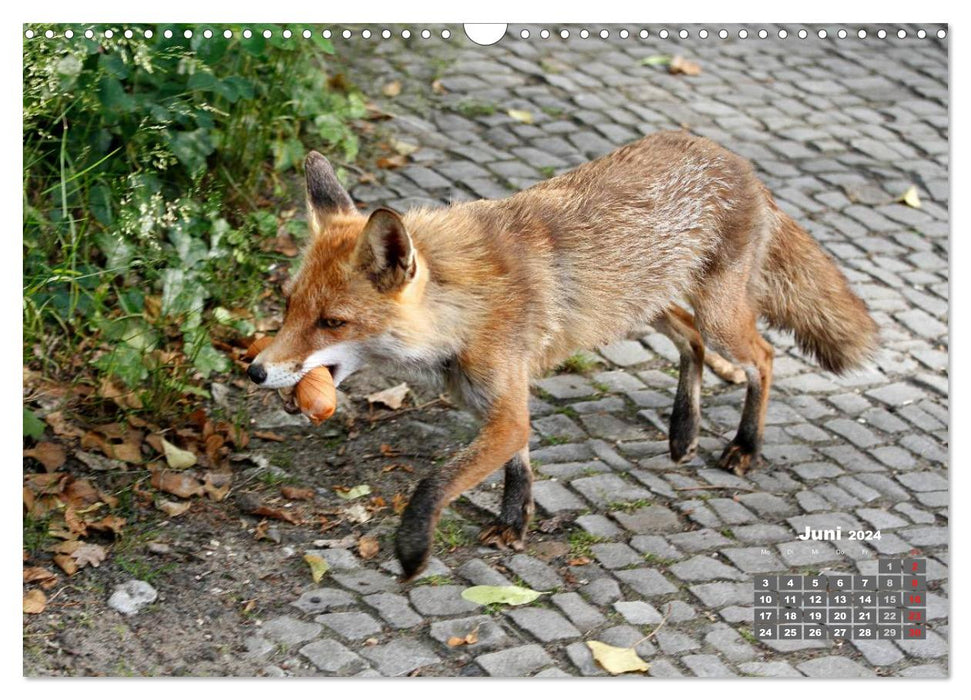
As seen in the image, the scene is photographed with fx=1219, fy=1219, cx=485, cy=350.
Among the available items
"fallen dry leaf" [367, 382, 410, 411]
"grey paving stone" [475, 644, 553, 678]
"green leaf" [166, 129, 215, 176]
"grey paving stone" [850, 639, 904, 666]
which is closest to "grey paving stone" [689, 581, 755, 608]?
"grey paving stone" [850, 639, 904, 666]

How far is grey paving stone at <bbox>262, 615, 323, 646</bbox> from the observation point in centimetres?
441

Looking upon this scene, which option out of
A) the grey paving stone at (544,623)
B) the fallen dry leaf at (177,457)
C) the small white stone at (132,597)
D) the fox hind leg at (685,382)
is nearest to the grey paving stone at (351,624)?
the grey paving stone at (544,623)

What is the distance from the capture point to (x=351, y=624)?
4504 millimetres

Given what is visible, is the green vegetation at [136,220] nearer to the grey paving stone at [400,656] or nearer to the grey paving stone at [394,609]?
the grey paving stone at [394,609]

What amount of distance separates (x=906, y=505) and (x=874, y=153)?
2.97m

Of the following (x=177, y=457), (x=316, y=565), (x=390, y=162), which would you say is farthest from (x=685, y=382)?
(x=177, y=457)

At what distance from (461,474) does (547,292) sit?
2.83 feet

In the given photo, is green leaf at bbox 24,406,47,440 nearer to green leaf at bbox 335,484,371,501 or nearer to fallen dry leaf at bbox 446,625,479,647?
green leaf at bbox 335,484,371,501

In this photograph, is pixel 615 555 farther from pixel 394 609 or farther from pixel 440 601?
pixel 394 609

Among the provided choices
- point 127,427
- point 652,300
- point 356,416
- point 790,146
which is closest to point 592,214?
point 652,300

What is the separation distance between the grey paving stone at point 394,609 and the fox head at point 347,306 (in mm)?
860

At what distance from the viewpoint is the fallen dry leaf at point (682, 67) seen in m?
7.50

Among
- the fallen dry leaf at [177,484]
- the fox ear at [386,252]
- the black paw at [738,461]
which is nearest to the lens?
the fox ear at [386,252]

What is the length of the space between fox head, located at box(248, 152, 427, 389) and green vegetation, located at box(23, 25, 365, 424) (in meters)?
0.85
